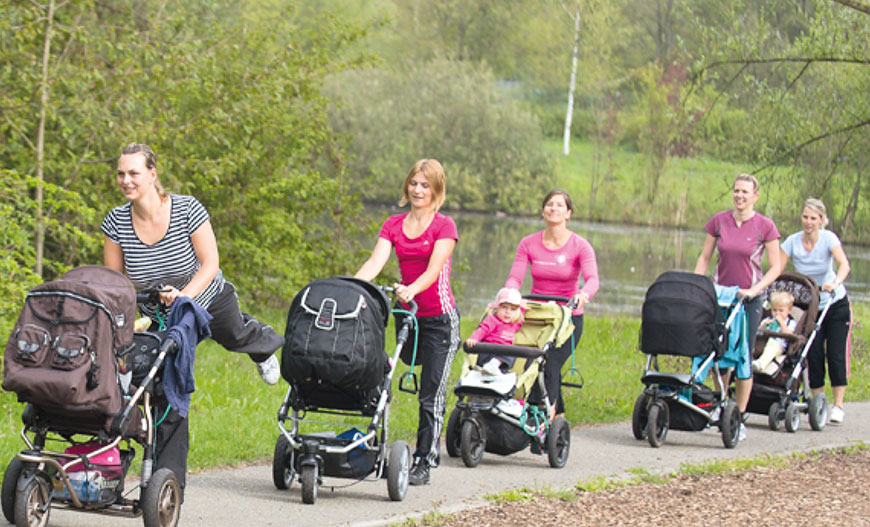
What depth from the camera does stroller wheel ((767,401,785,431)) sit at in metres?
10.3

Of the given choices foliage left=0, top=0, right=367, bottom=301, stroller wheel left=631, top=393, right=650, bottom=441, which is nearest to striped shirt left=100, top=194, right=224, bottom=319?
stroller wheel left=631, top=393, right=650, bottom=441

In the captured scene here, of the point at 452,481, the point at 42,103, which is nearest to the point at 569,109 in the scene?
the point at 42,103

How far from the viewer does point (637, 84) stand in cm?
4938

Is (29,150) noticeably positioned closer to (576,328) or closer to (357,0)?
(576,328)

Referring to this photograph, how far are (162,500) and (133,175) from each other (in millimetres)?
1554

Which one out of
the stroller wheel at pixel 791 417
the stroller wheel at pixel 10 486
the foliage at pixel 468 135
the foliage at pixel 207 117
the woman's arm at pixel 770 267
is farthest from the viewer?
the foliage at pixel 468 135

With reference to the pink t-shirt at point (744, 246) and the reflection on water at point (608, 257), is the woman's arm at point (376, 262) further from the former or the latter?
the reflection on water at point (608, 257)

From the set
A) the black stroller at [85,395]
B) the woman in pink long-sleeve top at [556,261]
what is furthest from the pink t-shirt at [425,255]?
the black stroller at [85,395]

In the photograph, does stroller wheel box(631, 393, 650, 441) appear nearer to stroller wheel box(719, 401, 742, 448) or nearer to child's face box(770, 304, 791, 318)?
stroller wheel box(719, 401, 742, 448)

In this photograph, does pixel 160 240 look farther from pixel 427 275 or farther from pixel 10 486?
pixel 427 275

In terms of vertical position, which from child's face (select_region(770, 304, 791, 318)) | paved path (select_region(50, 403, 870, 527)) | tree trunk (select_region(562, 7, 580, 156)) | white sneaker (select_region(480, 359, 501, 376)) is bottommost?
paved path (select_region(50, 403, 870, 527))

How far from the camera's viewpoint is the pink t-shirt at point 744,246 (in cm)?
962

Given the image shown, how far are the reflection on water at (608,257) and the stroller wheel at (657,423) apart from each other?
26.5 ft

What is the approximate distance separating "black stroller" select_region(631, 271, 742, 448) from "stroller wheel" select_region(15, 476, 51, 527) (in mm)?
5046
